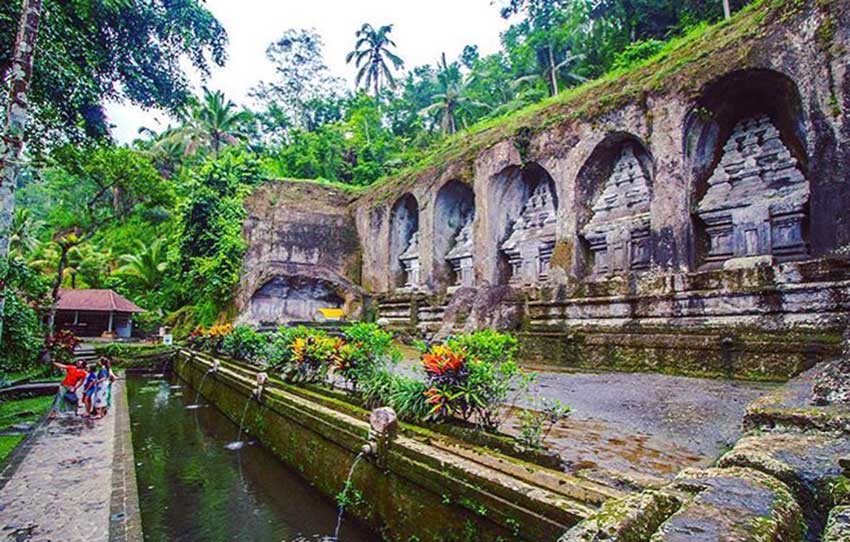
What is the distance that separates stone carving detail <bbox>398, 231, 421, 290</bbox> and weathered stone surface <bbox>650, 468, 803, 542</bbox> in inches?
611

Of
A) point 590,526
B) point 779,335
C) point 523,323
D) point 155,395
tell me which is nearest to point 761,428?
point 590,526

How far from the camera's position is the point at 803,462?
7.23ft

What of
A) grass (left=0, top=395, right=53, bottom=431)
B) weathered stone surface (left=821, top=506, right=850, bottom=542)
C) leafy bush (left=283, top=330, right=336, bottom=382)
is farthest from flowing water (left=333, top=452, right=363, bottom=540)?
grass (left=0, top=395, right=53, bottom=431)

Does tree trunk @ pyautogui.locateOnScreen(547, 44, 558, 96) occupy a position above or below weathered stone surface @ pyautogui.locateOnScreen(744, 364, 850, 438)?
above

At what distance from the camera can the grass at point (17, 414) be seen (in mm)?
6385

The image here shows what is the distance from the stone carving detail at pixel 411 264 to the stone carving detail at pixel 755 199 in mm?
10125

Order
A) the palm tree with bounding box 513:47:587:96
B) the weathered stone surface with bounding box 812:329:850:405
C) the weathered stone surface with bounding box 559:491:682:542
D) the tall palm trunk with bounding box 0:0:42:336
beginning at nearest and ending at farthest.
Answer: the weathered stone surface with bounding box 559:491:682:542
the weathered stone surface with bounding box 812:329:850:405
the tall palm trunk with bounding box 0:0:42:336
the palm tree with bounding box 513:47:587:96

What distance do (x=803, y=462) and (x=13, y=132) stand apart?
824cm

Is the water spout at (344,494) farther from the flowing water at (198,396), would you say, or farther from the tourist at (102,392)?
the flowing water at (198,396)

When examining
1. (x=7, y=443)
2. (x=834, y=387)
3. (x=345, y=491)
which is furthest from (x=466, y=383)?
(x=7, y=443)

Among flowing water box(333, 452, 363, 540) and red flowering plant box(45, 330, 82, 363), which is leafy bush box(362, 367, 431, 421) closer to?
flowing water box(333, 452, 363, 540)

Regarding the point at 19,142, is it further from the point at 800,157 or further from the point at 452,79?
the point at 452,79

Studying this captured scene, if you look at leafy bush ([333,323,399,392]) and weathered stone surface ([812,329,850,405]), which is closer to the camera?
weathered stone surface ([812,329,850,405])

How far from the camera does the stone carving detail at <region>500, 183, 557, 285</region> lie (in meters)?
13.5
